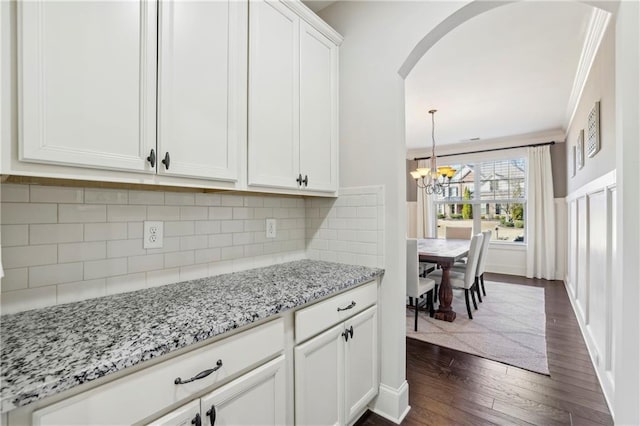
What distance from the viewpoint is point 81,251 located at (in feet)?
3.73

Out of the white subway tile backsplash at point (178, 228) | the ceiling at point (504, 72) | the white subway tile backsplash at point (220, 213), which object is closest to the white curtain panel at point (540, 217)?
the ceiling at point (504, 72)

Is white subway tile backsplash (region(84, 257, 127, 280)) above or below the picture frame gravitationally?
below

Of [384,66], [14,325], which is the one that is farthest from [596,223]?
[14,325]

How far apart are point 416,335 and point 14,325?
283 cm

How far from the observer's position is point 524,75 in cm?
298

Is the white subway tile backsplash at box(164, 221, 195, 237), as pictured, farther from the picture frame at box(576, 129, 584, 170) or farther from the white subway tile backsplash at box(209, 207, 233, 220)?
the picture frame at box(576, 129, 584, 170)

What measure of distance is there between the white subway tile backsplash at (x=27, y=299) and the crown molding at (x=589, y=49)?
2.93 metres

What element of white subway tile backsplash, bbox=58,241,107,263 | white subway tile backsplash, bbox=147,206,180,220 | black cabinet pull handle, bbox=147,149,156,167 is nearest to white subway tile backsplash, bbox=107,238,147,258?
white subway tile backsplash, bbox=58,241,107,263

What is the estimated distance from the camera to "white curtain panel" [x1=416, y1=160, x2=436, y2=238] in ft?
21.1

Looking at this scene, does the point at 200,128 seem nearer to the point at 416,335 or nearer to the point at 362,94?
the point at 362,94

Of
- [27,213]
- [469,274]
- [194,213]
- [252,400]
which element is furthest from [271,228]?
[469,274]

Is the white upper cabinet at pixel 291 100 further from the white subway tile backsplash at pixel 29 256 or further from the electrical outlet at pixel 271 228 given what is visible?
the white subway tile backsplash at pixel 29 256

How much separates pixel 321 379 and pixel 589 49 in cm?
329

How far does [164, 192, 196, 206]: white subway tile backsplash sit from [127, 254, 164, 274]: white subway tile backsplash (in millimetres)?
259
